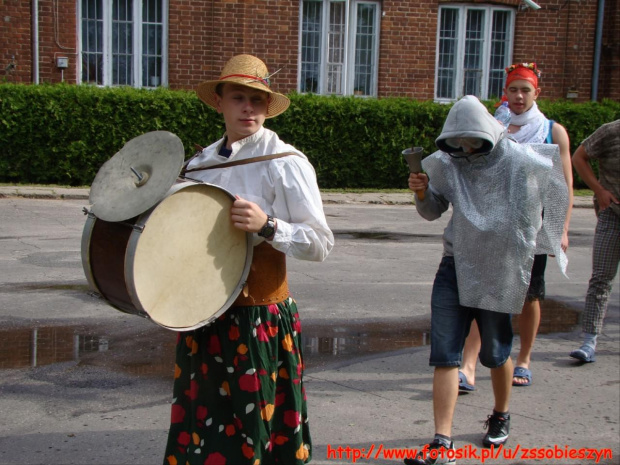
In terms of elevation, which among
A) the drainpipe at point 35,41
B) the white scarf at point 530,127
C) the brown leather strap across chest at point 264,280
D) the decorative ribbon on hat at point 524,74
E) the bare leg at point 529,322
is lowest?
the bare leg at point 529,322

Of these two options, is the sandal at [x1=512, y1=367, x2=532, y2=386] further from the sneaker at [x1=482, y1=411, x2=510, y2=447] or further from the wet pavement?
the sneaker at [x1=482, y1=411, x2=510, y2=447]

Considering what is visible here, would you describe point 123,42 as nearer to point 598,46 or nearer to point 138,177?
point 598,46

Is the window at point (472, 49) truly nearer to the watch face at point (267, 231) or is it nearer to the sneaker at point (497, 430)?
the sneaker at point (497, 430)

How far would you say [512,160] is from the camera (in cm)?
383

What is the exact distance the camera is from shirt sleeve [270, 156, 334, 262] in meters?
3.02

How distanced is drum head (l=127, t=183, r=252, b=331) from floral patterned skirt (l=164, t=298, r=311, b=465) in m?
0.17

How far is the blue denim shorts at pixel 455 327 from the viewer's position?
386cm

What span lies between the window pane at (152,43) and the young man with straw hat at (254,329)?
14158 mm

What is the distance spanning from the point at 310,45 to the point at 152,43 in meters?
3.29

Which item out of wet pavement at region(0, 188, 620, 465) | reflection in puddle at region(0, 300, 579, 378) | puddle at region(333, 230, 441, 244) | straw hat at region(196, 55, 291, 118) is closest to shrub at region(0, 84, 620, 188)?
puddle at region(333, 230, 441, 244)

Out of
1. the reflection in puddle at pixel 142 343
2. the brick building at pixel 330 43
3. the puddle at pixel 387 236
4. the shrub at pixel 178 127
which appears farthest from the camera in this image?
the brick building at pixel 330 43

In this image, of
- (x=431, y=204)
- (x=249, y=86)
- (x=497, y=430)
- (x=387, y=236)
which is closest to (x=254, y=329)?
(x=249, y=86)

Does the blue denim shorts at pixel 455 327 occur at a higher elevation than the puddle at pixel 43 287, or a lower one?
higher

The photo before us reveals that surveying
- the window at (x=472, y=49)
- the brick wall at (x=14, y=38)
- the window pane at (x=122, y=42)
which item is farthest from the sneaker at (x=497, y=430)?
the window at (x=472, y=49)
